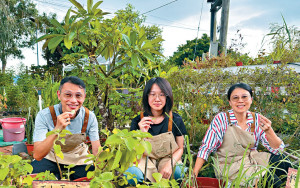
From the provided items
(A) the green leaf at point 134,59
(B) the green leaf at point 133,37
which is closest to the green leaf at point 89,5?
A: (B) the green leaf at point 133,37

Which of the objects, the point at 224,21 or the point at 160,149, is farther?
the point at 224,21

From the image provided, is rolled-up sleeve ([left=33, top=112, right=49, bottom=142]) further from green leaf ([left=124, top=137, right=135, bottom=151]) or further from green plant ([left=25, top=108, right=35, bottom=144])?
green plant ([left=25, top=108, right=35, bottom=144])

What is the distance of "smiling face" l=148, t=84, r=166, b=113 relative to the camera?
183 cm

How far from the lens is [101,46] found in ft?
8.18

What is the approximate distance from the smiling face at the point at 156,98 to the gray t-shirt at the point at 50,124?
58 centimetres

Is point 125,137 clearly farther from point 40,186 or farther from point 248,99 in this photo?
point 248,99

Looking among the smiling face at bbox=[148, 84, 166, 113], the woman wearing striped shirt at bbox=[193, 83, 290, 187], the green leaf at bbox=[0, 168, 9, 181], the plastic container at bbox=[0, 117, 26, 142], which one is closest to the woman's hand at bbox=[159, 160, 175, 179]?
the woman wearing striped shirt at bbox=[193, 83, 290, 187]

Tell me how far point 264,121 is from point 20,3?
20.6 m

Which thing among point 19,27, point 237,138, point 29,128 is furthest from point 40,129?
point 19,27

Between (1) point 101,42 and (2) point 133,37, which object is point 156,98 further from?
(1) point 101,42

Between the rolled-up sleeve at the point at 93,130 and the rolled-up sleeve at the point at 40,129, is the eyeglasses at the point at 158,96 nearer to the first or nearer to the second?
the rolled-up sleeve at the point at 93,130

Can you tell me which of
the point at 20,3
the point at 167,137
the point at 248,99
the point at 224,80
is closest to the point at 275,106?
the point at 224,80

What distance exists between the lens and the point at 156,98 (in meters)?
1.83

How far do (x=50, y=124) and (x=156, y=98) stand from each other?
0.90 metres
